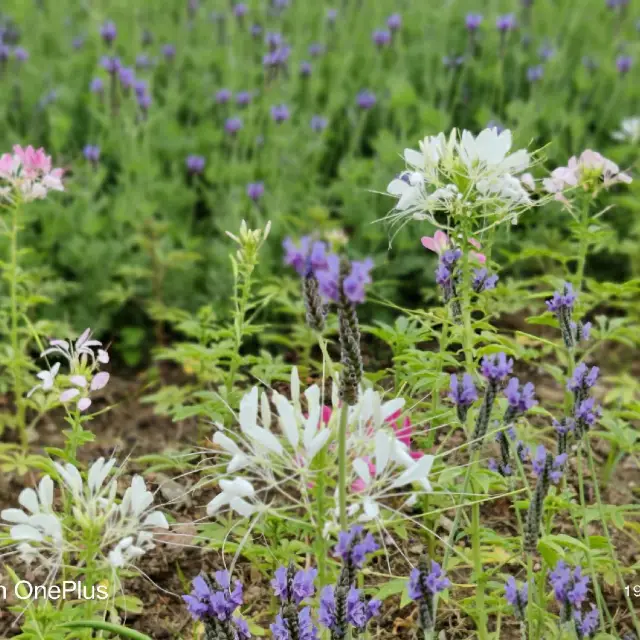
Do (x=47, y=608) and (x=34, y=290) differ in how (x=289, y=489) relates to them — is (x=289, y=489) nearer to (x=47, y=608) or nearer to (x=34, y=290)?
(x=47, y=608)

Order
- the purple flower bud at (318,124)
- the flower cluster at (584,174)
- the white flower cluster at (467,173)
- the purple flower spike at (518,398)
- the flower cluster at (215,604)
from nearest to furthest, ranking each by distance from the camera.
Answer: the flower cluster at (215,604)
the purple flower spike at (518,398)
the white flower cluster at (467,173)
the flower cluster at (584,174)
the purple flower bud at (318,124)

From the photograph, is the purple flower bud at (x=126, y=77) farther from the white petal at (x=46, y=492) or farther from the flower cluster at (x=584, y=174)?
the white petal at (x=46, y=492)

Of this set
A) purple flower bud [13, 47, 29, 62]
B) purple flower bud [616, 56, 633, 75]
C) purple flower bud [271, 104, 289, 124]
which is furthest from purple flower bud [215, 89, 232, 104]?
purple flower bud [616, 56, 633, 75]

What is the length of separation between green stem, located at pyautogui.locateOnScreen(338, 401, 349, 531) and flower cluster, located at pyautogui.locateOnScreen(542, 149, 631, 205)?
968 mm

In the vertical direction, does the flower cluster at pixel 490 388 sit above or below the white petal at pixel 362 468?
above

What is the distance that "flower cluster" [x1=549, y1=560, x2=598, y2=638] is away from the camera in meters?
1.59

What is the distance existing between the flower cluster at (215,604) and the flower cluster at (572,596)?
0.50 m

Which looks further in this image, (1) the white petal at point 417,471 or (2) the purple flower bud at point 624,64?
(2) the purple flower bud at point 624,64

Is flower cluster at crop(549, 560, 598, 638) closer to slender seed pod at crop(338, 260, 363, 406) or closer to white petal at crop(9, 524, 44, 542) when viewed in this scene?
slender seed pod at crop(338, 260, 363, 406)

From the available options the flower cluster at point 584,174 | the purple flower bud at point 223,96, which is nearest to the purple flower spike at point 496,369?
the flower cluster at point 584,174

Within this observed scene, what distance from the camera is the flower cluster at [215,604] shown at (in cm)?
152

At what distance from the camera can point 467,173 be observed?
182 cm

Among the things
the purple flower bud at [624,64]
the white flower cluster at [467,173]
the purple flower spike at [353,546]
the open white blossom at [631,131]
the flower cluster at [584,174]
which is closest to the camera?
the purple flower spike at [353,546]

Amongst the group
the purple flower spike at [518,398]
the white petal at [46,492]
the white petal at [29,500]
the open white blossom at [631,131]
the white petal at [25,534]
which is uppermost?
the open white blossom at [631,131]
